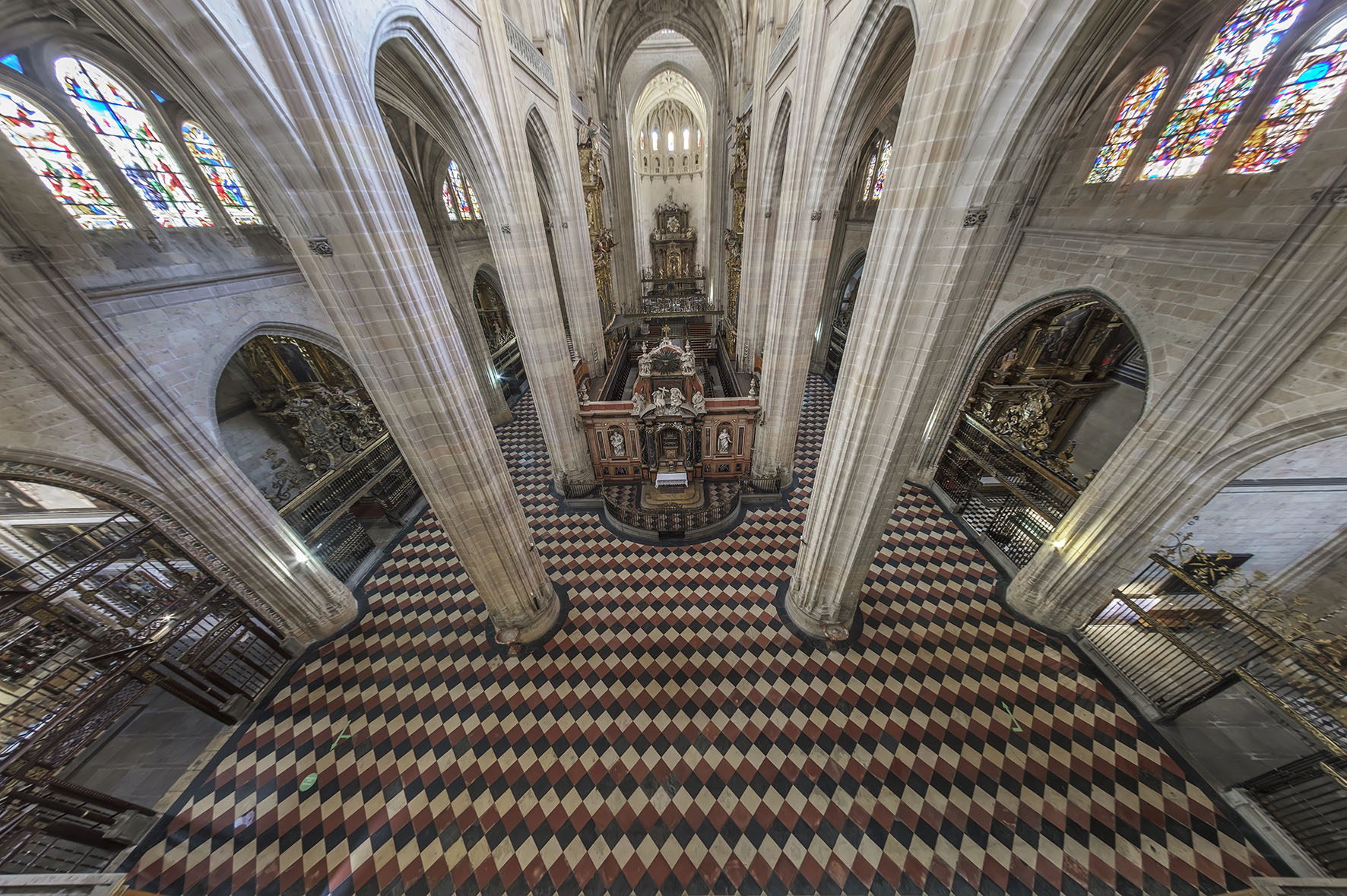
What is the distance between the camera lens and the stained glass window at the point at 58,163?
4.91m

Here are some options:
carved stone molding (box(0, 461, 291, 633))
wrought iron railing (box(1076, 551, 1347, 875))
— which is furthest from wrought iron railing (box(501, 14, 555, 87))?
wrought iron railing (box(1076, 551, 1347, 875))

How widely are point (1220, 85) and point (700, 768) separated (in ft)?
37.6

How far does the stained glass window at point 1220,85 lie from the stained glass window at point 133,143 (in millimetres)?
14854

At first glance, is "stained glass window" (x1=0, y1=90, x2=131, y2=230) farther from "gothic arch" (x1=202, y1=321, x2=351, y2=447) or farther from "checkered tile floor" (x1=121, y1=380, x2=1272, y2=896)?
"checkered tile floor" (x1=121, y1=380, x2=1272, y2=896)

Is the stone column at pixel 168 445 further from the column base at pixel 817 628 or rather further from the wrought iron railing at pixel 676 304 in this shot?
the wrought iron railing at pixel 676 304

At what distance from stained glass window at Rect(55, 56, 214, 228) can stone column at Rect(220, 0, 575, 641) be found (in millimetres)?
5194

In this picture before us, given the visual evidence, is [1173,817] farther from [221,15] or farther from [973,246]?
[221,15]

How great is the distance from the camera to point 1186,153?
536 centimetres

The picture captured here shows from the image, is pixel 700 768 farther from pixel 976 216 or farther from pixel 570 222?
pixel 570 222

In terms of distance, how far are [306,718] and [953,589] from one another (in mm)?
11487

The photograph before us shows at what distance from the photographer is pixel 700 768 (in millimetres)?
5484

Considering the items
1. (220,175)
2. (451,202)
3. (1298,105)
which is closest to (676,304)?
(451,202)

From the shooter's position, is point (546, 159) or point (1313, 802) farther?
point (546, 159)

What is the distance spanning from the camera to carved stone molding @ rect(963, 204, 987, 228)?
145 inches
